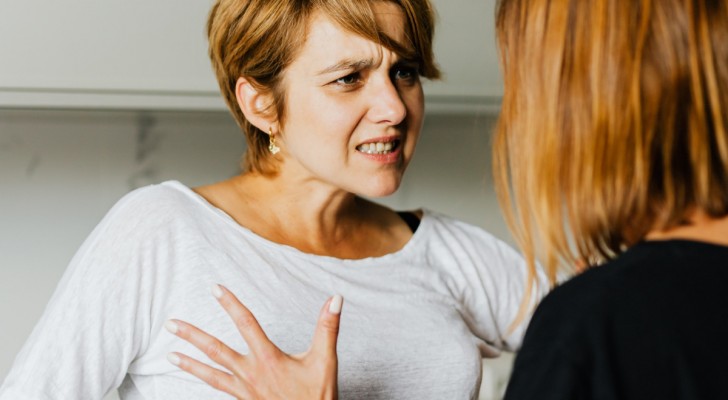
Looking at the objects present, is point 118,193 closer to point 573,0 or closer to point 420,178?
point 420,178

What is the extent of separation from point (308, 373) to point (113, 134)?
100cm

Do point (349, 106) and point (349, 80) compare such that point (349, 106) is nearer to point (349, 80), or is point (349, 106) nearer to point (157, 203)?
point (349, 80)

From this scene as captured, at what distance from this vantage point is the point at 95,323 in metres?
1.11

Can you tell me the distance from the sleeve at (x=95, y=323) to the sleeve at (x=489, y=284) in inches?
18.9

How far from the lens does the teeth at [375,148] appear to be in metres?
1.25

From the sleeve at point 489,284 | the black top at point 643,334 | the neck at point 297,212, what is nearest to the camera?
the black top at point 643,334

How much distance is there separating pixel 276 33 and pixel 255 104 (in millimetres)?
117


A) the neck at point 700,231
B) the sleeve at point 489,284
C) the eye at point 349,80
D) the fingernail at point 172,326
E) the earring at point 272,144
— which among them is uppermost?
the eye at point 349,80

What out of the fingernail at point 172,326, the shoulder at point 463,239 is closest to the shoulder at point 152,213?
the fingernail at point 172,326

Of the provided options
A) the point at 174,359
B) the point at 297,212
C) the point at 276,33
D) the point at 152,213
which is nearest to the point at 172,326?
the point at 174,359

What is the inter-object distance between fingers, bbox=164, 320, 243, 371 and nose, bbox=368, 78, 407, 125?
37 cm

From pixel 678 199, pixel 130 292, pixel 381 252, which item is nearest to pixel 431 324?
pixel 381 252

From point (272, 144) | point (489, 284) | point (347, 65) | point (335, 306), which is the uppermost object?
point (347, 65)

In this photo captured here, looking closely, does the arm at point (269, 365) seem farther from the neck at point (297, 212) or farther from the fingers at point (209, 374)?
the neck at point (297, 212)
